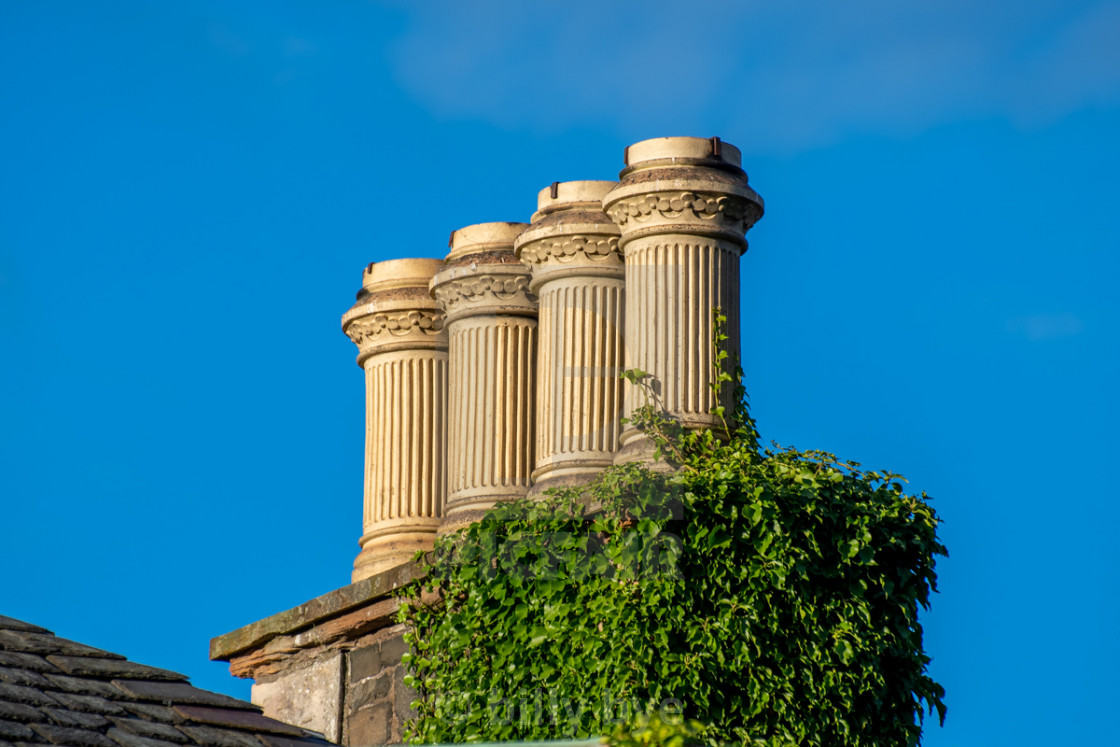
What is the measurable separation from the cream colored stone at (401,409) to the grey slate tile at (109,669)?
122 inches

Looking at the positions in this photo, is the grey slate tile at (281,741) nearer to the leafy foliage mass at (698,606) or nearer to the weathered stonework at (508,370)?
the leafy foliage mass at (698,606)

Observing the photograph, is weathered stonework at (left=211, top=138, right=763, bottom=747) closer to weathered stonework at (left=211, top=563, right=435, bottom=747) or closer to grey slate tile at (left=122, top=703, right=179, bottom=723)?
weathered stonework at (left=211, top=563, right=435, bottom=747)

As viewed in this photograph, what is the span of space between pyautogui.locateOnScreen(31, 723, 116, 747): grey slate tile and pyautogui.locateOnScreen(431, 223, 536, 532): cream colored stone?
367 centimetres

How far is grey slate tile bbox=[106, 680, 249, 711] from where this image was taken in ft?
22.0

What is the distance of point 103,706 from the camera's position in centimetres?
638

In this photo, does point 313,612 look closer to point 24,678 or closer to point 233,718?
point 233,718

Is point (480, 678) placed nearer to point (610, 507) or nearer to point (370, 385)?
point (610, 507)

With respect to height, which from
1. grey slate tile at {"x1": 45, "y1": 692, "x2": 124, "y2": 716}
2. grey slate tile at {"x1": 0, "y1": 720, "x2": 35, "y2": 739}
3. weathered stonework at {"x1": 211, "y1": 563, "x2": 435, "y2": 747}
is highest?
weathered stonework at {"x1": 211, "y1": 563, "x2": 435, "y2": 747}

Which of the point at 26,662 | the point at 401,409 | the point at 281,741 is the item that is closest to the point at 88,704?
the point at 26,662

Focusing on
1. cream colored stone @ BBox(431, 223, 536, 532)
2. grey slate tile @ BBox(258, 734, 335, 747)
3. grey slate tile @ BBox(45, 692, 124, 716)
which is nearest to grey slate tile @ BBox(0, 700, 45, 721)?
grey slate tile @ BBox(45, 692, 124, 716)

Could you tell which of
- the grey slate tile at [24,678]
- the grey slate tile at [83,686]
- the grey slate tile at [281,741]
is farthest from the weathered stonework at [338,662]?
the grey slate tile at [24,678]

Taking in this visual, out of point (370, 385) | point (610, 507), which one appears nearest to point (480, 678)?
point (610, 507)

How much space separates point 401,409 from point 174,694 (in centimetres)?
381

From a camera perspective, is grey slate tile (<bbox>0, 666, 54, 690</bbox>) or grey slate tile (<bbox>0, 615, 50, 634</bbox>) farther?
grey slate tile (<bbox>0, 615, 50, 634</bbox>)
